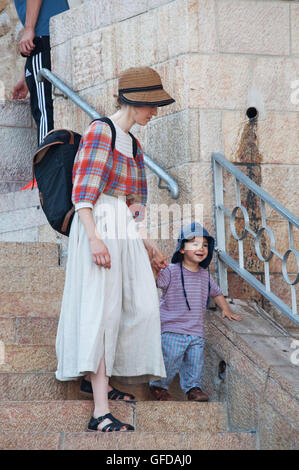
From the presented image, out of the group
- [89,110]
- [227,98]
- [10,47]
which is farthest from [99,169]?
[10,47]

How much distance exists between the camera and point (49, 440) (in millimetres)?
3969

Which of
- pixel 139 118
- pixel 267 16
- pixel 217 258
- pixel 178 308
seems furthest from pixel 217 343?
pixel 267 16

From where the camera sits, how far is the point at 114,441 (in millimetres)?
4004

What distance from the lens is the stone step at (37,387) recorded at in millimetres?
4637

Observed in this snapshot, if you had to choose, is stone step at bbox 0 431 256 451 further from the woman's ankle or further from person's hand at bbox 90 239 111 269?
person's hand at bbox 90 239 111 269

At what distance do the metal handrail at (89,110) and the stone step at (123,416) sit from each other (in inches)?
65.8

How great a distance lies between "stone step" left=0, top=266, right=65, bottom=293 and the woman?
1.09 metres

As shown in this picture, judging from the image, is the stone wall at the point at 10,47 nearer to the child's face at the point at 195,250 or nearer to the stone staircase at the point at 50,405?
the stone staircase at the point at 50,405

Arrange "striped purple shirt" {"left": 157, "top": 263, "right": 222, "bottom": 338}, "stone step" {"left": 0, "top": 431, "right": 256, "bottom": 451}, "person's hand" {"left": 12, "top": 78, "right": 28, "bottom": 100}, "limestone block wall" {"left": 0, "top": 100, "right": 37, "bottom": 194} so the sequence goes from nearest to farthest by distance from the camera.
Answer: "stone step" {"left": 0, "top": 431, "right": 256, "bottom": 451}
"striped purple shirt" {"left": 157, "top": 263, "right": 222, "bottom": 338}
"person's hand" {"left": 12, "top": 78, "right": 28, "bottom": 100}
"limestone block wall" {"left": 0, "top": 100, "right": 37, "bottom": 194}

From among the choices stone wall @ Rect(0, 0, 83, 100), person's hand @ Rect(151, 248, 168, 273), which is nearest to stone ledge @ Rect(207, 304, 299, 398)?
person's hand @ Rect(151, 248, 168, 273)

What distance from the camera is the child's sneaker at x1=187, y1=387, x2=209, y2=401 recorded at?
4879mm

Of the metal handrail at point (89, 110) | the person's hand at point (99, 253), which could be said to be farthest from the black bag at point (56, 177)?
the metal handrail at point (89, 110)

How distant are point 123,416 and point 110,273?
721mm
